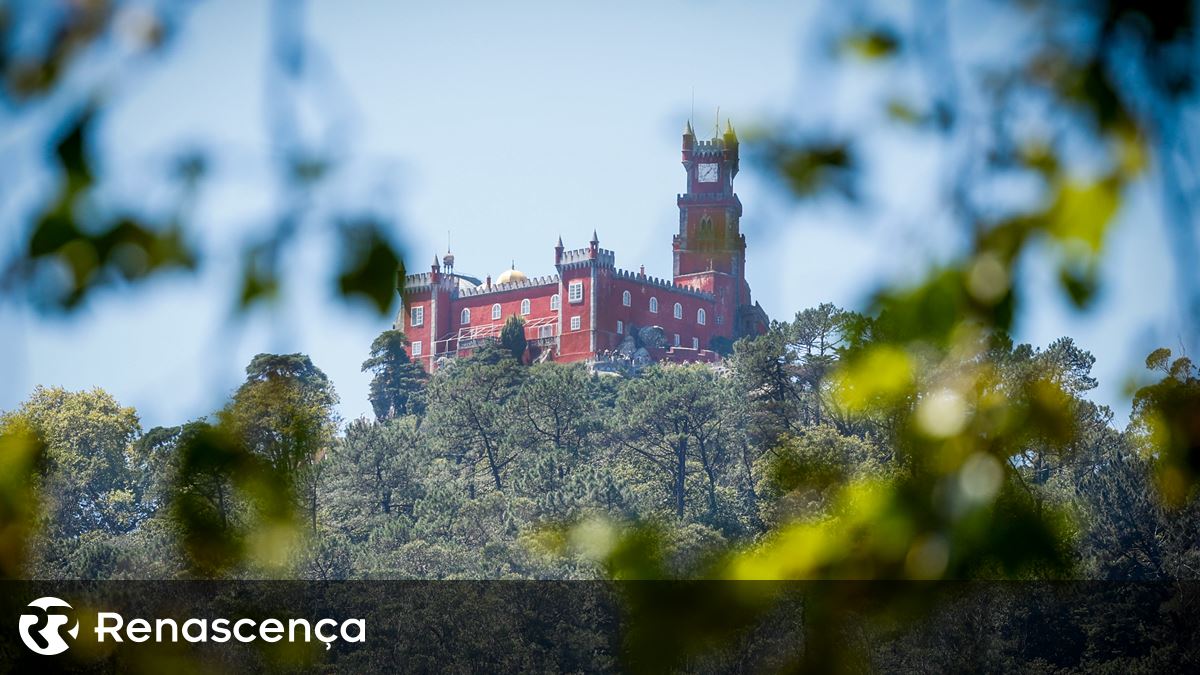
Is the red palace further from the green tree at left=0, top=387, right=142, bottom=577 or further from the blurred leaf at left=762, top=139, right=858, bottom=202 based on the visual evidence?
the blurred leaf at left=762, top=139, right=858, bottom=202

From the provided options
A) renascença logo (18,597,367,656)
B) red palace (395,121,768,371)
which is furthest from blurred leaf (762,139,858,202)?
red palace (395,121,768,371)

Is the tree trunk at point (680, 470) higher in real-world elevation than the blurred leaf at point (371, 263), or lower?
higher

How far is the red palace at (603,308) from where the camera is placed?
72.1 metres

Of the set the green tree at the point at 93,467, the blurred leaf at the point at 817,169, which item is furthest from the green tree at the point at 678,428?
the blurred leaf at the point at 817,169

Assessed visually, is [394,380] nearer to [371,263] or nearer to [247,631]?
[247,631]

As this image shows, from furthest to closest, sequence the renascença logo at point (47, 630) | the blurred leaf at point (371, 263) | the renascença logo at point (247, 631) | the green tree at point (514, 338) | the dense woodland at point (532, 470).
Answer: the green tree at point (514, 338), the dense woodland at point (532, 470), the renascença logo at point (247, 631), the renascença logo at point (47, 630), the blurred leaf at point (371, 263)

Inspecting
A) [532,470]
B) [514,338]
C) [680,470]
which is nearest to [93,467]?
[532,470]

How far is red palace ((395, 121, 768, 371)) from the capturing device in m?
72.1

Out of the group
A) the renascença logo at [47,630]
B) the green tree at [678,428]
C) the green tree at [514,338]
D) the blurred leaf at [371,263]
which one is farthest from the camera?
the green tree at [514,338]

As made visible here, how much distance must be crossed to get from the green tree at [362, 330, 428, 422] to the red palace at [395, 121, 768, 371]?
983 mm

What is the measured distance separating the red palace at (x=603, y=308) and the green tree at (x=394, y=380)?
98cm

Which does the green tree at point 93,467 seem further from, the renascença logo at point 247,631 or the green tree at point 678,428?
the green tree at point 678,428

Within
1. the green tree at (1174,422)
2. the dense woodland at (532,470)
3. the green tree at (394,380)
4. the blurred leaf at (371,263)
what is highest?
the green tree at (394,380)

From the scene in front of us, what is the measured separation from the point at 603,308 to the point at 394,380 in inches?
367
